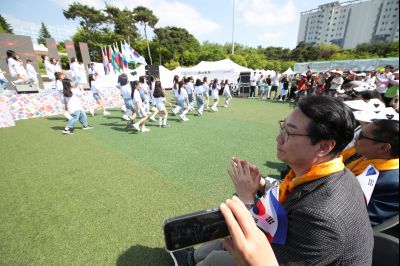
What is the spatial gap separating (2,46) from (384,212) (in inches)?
623

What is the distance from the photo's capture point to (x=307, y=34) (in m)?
56.9

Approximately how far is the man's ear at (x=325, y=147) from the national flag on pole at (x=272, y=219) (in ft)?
1.21

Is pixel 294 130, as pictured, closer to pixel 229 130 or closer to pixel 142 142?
pixel 142 142

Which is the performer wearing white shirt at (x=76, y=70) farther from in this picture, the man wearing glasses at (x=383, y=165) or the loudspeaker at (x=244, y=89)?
the man wearing glasses at (x=383, y=165)

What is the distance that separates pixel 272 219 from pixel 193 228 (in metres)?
0.44

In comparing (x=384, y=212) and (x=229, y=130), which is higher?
(x=384, y=212)

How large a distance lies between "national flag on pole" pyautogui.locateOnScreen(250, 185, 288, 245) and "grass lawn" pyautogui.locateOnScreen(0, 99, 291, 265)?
65.4 inches

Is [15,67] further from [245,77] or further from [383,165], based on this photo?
[245,77]

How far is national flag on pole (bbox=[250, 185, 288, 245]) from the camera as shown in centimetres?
95

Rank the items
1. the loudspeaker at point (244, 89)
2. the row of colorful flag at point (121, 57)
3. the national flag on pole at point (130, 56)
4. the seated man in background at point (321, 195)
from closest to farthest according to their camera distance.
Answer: the seated man in background at point (321, 195) → the row of colorful flag at point (121, 57) → the national flag on pole at point (130, 56) → the loudspeaker at point (244, 89)

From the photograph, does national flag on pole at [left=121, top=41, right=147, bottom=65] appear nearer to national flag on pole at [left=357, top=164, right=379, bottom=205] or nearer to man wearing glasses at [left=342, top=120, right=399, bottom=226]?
man wearing glasses at [left=342, top=120, right=399, bottom=226]

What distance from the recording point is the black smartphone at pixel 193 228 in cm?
73

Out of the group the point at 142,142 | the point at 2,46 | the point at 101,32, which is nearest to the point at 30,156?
the point at 142,142

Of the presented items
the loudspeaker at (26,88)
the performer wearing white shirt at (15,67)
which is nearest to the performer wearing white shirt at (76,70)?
the loudspeaker at (26,88)
